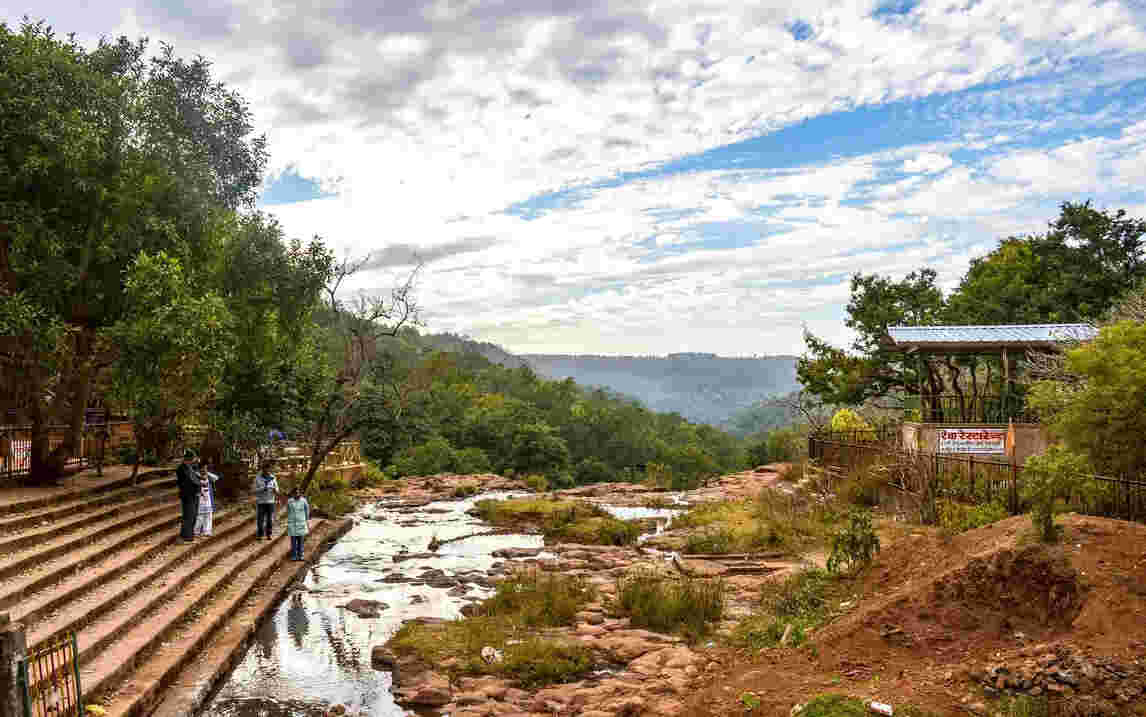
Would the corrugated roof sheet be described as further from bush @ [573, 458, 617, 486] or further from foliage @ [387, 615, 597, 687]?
bush @ [573, 458, 617, 486]

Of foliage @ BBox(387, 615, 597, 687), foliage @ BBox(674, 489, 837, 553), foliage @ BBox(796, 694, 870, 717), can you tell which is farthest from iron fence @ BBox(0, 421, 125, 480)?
foliage @ BBox(796, 694, 870, 717)

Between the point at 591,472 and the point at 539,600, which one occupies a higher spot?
the point at 539,600

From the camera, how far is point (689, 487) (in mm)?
36500

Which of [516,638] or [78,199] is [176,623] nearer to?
[516,638]

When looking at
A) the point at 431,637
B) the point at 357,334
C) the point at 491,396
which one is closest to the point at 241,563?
the point at 431,637

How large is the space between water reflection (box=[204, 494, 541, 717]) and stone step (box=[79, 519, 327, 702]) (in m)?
0.68

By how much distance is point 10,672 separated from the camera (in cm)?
537

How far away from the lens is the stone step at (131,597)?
8.90 metres

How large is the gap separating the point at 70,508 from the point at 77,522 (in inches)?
29.4

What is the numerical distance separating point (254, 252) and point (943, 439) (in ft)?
55.5

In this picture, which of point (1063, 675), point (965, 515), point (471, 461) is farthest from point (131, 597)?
point (471, 461)

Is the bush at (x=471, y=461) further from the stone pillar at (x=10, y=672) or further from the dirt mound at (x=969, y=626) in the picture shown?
the stone pillar at (x=10, y=672)

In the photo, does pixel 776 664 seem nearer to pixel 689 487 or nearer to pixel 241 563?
pixel 241 563

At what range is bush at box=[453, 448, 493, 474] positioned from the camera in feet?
135
